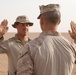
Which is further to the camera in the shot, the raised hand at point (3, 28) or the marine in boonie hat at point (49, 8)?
the raised hand at point (3, 28)

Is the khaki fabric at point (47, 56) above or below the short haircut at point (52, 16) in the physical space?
below

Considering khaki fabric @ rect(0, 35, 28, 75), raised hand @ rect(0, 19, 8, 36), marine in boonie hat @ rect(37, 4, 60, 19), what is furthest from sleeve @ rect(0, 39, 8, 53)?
marine in boonie hat @ rect(37, 4, 60, 19)

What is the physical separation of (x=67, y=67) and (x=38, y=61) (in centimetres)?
34

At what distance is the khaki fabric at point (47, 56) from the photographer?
275cm

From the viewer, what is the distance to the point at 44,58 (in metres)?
2.76

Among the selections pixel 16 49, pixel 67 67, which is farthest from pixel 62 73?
pixel 16 49

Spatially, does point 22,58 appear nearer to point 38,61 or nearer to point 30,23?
point 38,61

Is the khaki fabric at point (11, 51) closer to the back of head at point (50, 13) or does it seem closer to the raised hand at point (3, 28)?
the raised hand at point (3, 28)

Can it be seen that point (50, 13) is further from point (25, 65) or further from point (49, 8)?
point (25, 65)

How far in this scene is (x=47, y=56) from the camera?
2775 millimetres

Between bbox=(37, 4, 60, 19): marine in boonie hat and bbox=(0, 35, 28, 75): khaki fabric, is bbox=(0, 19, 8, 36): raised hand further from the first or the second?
bbox=(37, 4, 60, 19): marine in boonie hat

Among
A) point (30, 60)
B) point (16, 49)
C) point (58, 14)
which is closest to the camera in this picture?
point (30, 60)

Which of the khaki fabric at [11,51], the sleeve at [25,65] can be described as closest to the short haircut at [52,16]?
the sleeve at [25,65]

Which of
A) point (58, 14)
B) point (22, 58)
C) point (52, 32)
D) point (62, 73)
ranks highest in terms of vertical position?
point (58, 14)
